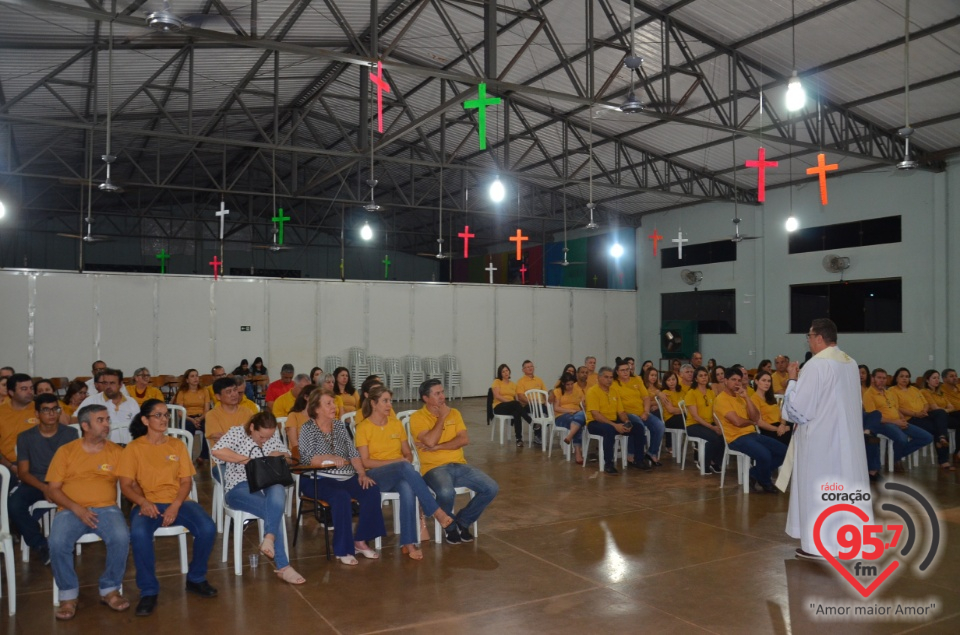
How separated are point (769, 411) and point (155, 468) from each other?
17.4 feet

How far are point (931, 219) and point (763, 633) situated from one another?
11.3m

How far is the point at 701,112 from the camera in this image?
1165 centimetres

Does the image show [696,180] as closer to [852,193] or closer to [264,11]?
[852,193]

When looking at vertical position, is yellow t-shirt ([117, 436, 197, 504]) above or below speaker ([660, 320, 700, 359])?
below

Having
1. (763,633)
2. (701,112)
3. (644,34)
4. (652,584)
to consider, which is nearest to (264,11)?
(644,34)

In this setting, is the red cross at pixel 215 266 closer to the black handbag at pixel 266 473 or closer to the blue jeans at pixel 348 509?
the blue jeans at pixel 348 509

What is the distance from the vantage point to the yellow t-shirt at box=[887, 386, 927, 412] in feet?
24.7

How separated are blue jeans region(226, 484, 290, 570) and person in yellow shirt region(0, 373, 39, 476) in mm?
1782

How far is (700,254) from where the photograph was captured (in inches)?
641

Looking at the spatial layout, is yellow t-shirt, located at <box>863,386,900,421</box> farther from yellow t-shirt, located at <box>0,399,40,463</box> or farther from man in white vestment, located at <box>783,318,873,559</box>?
yellow t-shirt, located at <box>0,399,40,463</box>

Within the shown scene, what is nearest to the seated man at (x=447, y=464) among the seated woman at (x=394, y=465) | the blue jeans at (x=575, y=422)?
the seated woman at (x=394, y=465)

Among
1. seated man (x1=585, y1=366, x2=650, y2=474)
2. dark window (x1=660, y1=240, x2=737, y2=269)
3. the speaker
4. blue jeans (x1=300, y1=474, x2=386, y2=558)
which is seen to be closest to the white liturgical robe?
blue jeans (x1=300, y1=474, x2=386, y2=558)

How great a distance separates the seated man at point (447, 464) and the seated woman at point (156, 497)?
4.95 ft

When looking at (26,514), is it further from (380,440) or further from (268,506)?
(380,440)
